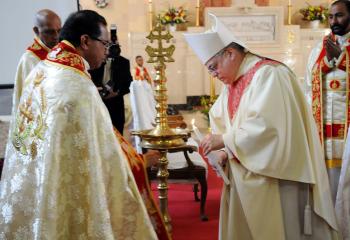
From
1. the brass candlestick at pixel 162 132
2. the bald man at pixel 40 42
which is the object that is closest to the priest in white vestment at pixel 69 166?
the brass candlestick at pixel 162 132

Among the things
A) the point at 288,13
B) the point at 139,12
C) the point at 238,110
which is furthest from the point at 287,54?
the point at 238,110

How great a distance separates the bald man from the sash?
1600mm

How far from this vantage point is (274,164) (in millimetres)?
2289

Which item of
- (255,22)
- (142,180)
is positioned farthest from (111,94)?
(255,22)

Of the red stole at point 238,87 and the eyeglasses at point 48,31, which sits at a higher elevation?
the eyeglasses at point 48,31

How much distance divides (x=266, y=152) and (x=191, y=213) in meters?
2.54

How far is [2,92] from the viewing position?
5.14 meters

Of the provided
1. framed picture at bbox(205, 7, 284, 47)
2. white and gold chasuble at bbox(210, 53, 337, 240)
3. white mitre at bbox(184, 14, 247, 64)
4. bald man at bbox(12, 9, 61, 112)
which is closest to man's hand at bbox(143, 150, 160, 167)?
white and gold chasuble at bbox(210, 53, 337, 240)

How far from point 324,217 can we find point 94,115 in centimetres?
143

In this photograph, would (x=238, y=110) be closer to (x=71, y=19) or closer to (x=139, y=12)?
(x=71, y=19)

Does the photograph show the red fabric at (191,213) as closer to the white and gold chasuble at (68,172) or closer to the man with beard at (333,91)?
the man with beard at (333,91)

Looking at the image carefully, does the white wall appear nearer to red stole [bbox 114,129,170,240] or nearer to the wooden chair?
the wooden chair

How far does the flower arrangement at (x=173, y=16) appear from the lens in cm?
1096

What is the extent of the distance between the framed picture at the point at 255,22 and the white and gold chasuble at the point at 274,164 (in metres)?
8.86
